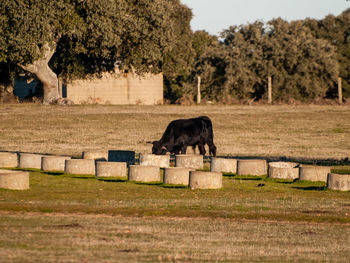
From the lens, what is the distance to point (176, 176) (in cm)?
2014

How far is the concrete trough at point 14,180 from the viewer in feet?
58.9

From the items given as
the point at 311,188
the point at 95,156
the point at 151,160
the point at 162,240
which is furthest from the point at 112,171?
the point at 162,240

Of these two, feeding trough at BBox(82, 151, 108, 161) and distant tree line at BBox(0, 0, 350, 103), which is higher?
distant tree line at BBox(0, 0, 350, 103)

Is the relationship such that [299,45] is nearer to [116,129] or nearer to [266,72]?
[266,72]

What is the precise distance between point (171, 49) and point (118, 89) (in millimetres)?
9229

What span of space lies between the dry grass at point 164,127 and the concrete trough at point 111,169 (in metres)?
9.61

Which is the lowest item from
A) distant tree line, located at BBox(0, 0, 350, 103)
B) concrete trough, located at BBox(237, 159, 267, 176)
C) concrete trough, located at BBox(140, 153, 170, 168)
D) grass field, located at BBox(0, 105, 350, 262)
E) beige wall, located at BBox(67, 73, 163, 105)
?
grass field, located at BBox(0, 105, 350, 262)

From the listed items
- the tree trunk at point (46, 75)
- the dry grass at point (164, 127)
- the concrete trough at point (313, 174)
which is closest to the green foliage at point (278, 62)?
the dry grass at point (164, 127)

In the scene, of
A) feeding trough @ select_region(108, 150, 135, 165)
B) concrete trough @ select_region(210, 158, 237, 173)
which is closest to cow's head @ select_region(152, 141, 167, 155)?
feeding trough @ select_region(108, 150, 135, 165)

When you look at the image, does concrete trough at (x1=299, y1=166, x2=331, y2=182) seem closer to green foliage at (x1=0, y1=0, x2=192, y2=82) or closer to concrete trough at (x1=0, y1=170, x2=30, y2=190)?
concrete trough at (x1=0, y1=170, x2=30, y2=190)

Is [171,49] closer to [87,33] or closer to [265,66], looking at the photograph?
[87,33]

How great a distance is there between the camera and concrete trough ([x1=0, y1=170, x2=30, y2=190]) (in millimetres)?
17938

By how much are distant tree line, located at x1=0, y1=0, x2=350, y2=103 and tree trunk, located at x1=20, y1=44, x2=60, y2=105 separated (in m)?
0.06

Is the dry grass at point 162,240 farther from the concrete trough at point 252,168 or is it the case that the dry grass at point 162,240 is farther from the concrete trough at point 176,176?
the concrete trough at point 252,168
